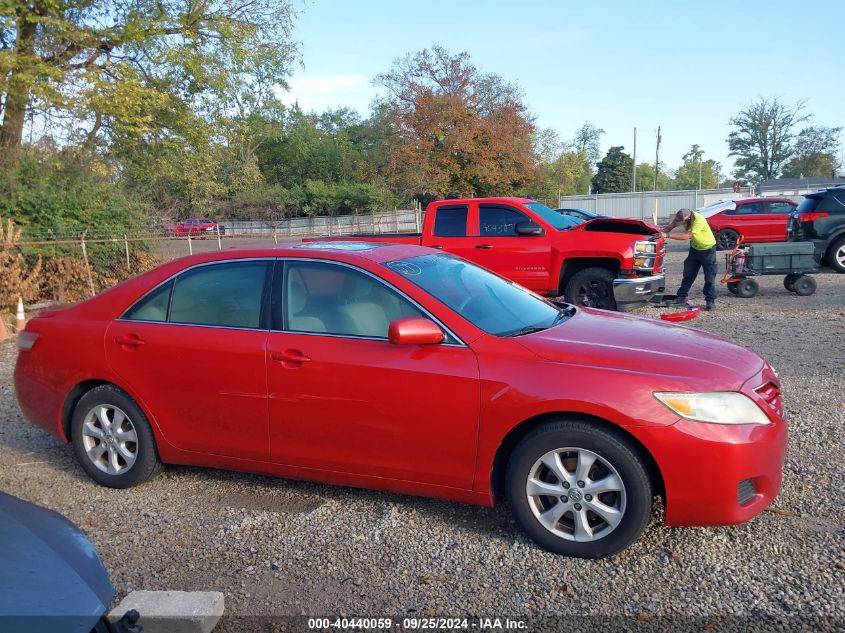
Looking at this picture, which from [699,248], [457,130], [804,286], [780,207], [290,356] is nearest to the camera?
[290,356]

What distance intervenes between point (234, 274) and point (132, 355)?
836 millimetres

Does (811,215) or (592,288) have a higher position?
(811,215)

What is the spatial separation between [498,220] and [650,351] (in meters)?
7.55

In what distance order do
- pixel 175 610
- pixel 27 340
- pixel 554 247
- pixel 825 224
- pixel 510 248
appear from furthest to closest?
pixel 825 224, pixel 510 248, pixel 554 247, pixel 27 340, pixel 175 610

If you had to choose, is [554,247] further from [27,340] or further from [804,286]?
[27,340]

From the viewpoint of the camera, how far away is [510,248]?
10.8m

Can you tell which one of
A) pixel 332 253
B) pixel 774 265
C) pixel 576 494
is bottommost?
pixel 576 494

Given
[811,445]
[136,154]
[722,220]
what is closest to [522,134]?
[722,220]

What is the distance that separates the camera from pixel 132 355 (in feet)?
14.7

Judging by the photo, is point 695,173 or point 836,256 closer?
point 836,256

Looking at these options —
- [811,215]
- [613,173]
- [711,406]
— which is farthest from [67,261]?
[613,173]

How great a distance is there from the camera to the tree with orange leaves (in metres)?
41.6

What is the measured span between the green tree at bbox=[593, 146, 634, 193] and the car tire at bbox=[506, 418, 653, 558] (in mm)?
72371

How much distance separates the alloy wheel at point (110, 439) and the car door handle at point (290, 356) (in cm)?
123
